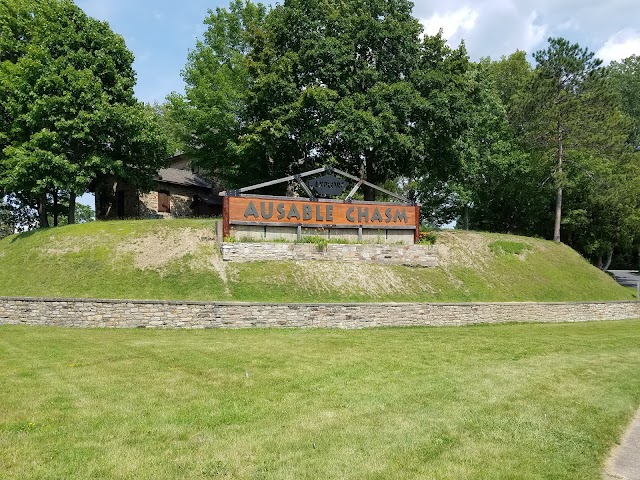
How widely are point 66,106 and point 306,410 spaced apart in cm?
2369

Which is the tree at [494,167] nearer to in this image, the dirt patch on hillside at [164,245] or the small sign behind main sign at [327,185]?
the small sign behind main sign at [327,185]

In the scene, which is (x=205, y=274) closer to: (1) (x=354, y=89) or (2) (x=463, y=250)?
(2) (x=463, y=250)

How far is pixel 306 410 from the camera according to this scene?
632 cm

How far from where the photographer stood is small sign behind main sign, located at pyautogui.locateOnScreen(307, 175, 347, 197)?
29.9 m

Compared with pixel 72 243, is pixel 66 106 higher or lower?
higher

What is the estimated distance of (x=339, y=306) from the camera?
1534 centimetres

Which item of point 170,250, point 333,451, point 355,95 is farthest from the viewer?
point 355,95

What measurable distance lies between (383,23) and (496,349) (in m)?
20.0

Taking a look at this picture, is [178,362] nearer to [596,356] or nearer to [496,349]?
[496,349]

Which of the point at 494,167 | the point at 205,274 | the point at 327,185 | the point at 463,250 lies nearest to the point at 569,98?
the point at 494,167

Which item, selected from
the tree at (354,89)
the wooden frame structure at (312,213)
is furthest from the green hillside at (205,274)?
the tree at (354,89)

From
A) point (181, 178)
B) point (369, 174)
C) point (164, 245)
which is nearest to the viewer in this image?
point (164, 245)

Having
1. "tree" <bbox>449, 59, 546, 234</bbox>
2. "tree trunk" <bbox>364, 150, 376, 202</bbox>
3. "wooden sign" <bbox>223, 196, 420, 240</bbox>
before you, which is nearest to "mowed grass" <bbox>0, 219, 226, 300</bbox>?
"wooden sign" <bbox>223, 196, 420, 240</bbox>

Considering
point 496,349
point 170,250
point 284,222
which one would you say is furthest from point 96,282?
point 496,349
